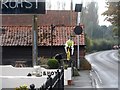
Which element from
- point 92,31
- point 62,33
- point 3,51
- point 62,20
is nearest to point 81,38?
point 62,33

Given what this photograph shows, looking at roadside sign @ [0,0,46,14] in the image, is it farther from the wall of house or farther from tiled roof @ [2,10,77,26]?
tiled roof @ [2,10,77,26]

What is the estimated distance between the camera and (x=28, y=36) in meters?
29.8

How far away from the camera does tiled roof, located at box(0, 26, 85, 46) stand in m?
28.9

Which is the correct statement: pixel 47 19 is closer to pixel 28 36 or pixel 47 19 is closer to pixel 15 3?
pixel 28 36

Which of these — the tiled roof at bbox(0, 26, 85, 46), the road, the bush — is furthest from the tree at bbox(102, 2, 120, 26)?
the bush

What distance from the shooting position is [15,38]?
29469 millimetres

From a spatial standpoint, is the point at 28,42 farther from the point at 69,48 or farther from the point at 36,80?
the point at 36,80

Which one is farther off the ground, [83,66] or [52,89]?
[52,89]

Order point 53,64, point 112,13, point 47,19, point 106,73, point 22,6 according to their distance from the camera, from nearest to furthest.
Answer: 1. point 22,6
2. point 53,64
3. point 106,73
4. point 47,19
5. point 112,13

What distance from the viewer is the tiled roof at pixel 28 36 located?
94.7 feet

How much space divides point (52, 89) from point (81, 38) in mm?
23620

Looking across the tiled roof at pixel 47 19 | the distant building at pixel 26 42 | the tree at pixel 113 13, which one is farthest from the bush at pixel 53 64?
the tree at pixel 113 13

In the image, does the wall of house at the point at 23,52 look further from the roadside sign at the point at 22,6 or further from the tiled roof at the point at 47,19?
the roadside sign at the point at 22,6

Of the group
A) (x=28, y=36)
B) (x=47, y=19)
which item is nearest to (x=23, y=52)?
(x=28, y=36)
